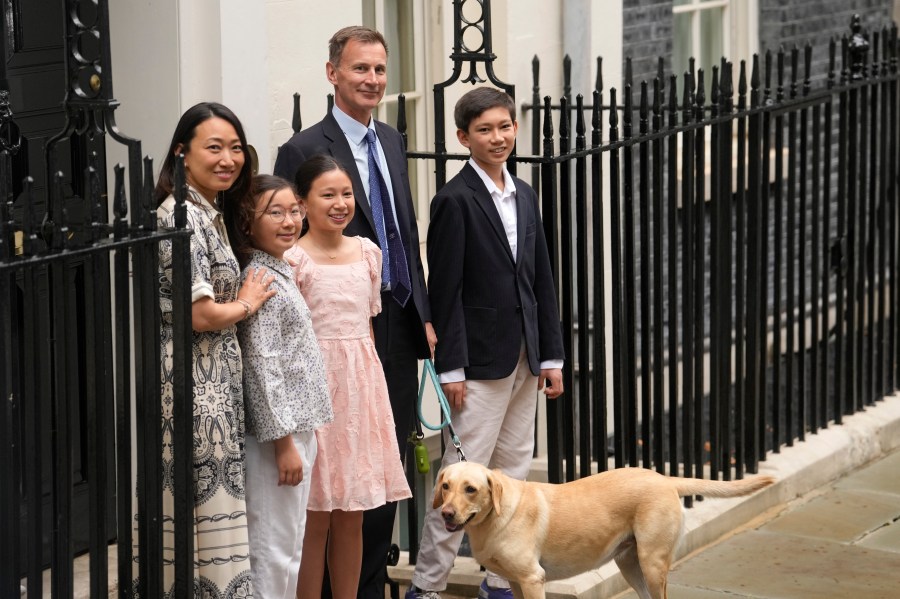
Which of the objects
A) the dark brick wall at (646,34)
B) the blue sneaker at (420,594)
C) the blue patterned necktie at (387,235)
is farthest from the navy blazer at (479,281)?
the dark brick wall at (646,34)

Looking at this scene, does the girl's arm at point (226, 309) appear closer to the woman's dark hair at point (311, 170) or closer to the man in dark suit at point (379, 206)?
the woman's dark hair at point (311, 170)

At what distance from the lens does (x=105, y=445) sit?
4137 millimetres

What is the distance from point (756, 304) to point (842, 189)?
3.91 feet

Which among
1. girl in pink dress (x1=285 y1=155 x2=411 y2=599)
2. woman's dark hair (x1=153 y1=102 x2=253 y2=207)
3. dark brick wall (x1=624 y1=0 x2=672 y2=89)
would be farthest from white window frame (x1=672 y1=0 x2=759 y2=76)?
woman's dark hair (x1=153 y1=102 x2=253 y2=207)

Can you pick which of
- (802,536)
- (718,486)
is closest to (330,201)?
(718,486)

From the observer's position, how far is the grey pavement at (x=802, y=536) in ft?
20.6

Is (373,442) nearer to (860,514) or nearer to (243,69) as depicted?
(243,69)

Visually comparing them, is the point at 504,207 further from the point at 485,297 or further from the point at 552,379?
the point at 552,379

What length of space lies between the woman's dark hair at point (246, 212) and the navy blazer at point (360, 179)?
19.6 inches

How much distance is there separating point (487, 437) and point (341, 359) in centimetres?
89

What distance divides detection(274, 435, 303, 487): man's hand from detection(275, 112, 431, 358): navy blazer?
820 mm

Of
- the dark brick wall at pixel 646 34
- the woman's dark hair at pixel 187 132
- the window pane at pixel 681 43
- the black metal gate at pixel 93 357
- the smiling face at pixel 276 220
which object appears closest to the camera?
the black metal gate at pixel 93 357

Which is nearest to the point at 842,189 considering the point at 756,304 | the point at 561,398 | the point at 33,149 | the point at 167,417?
the point at 756,304

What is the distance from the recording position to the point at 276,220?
15.2 feet
